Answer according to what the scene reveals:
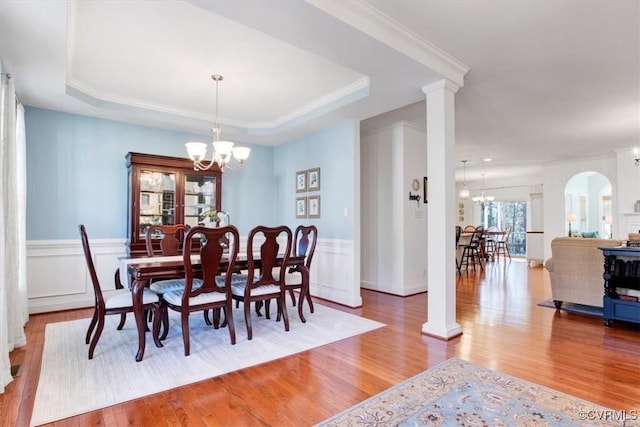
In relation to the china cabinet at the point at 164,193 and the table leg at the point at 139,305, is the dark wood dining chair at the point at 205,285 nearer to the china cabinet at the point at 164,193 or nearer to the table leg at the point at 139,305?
the table leg at the point at 139,305

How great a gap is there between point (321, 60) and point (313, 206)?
89.6 inches

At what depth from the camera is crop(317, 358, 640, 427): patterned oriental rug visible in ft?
5.89

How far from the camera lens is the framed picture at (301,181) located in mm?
5160

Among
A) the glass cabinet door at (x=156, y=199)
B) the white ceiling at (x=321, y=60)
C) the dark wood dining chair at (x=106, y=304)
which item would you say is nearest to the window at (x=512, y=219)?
the white ceiling at (x=321, y=60)

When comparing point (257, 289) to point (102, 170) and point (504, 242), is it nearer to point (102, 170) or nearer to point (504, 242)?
point (102, 170)

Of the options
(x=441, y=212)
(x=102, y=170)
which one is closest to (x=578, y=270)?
(x=441, y=212)

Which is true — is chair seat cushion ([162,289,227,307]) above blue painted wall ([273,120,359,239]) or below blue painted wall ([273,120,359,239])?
below

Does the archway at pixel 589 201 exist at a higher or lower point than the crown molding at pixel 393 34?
lower

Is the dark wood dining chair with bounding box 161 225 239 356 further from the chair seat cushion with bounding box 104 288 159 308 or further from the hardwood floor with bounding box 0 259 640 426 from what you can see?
the hardwood floor with bounding box 0 259 640 426

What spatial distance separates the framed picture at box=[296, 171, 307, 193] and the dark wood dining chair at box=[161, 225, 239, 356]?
238 centimetres

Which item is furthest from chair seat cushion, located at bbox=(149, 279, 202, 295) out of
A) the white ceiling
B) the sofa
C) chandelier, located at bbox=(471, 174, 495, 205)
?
chandelier, located at bbox=(471, 174, 495, 205)

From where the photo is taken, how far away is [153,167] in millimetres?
A: 4359

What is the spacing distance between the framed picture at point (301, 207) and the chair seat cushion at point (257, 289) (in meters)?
1.96

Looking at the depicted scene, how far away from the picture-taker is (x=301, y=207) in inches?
206
